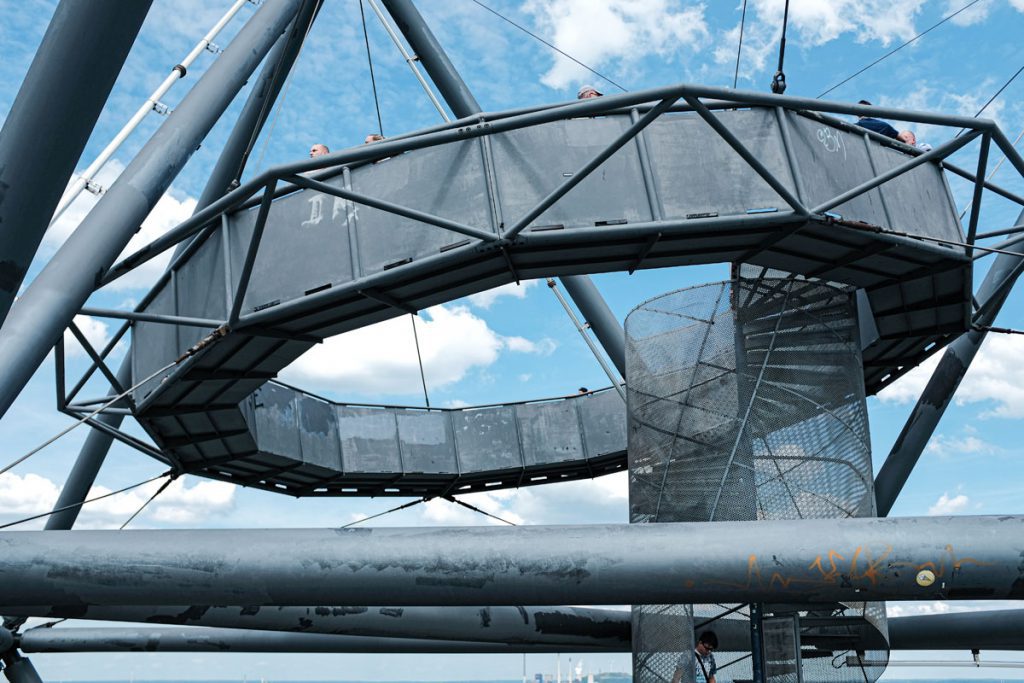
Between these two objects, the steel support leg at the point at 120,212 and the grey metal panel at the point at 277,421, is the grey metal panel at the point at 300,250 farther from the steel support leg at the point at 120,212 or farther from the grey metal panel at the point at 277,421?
the grey metal panel at the point at 277,421

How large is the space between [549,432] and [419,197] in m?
15.1

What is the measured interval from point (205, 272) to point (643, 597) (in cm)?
1243

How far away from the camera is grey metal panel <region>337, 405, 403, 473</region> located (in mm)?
27578

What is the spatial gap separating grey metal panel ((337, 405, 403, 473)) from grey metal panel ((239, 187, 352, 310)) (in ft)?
40.5

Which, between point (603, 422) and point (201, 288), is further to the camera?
point (603, 422)

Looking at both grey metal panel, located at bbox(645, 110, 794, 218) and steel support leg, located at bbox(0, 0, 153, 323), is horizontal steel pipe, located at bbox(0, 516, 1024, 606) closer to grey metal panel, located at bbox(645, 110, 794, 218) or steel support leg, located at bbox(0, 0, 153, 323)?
steel support leg, located at bbox(0, 0, 153, 323)

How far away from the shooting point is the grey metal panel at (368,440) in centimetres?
2758

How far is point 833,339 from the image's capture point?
16.7 metres

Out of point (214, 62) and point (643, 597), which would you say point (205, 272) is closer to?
point (214, 62)

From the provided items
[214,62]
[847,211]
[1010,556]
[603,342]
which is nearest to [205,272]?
[214,62]

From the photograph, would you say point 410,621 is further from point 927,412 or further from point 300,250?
point 927,412

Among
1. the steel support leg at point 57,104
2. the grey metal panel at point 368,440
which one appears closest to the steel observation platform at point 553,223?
the steel support leg at point 57,104

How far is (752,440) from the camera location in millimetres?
16188

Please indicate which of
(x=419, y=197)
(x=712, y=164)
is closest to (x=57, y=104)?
(x=419, y=197)
